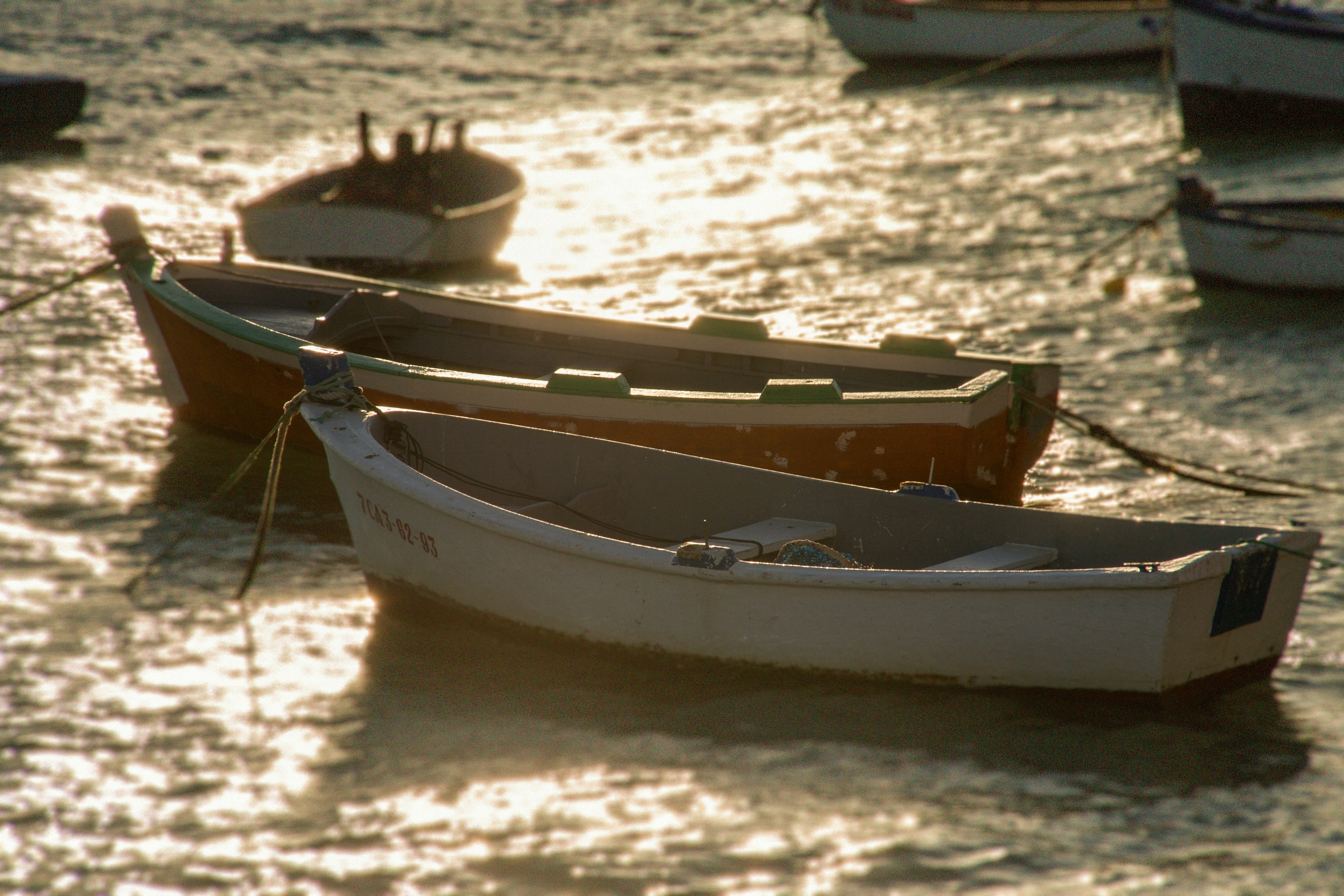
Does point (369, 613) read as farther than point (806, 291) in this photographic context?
No

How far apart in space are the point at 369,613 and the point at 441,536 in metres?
0.81

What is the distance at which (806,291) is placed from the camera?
38.4ft

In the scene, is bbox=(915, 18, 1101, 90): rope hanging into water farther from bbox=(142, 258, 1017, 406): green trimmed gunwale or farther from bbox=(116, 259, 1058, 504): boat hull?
bbox=(116, 259, 1058, 504): boat hull

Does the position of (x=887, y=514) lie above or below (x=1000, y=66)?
below

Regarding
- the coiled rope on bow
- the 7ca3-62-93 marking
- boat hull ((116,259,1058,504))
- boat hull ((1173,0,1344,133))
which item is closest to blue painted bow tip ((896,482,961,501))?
boat hull ((116,259,1058,504))

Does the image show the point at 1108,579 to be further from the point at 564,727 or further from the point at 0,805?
the point at 0,805

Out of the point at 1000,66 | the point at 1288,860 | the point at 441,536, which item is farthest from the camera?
the point at 1000,66

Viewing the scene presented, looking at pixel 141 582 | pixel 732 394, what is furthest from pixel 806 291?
pixel 141 582

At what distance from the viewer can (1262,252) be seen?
35.4ft

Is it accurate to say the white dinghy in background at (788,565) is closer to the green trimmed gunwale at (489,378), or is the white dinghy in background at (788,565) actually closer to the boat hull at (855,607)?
the boat hull at (855,607)

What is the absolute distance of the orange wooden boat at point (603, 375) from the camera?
6820mm

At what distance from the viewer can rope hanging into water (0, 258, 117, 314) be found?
7906mm

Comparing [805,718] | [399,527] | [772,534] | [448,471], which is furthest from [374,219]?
[805,718]

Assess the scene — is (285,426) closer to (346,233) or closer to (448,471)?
(448,471)
